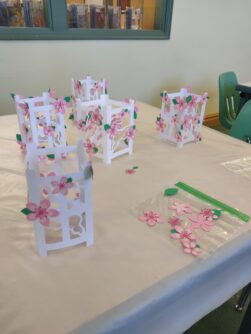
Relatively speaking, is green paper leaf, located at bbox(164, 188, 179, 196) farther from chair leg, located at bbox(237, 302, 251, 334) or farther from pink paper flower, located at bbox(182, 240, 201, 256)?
chair leg, located at bbox(237, 302, 251, 334)

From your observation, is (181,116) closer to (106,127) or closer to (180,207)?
(106,127)

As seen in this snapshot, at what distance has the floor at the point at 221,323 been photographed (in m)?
1.06

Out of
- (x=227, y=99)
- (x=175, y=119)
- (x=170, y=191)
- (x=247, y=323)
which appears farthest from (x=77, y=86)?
(x=227, y=99)

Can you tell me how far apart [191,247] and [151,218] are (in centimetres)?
12

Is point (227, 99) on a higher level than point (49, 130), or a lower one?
lower

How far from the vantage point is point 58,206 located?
19.9 inches

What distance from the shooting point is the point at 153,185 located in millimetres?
755

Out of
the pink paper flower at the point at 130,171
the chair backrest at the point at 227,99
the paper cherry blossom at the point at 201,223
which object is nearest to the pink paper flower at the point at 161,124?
the pink paper flower at the point at 130,171

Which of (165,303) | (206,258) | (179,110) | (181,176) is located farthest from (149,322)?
(179,110)

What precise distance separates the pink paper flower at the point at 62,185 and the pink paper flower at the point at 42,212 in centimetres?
3

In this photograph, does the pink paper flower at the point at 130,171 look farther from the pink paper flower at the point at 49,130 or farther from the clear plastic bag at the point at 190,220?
the pink paper flower at the point at 49,130

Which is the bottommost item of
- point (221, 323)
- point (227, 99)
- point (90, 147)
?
point (221, 323)

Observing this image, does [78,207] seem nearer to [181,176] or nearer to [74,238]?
[74,238]

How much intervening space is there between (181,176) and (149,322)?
0.43 metres
